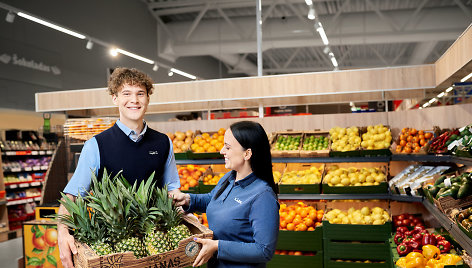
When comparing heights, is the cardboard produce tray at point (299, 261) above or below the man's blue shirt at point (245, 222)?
below

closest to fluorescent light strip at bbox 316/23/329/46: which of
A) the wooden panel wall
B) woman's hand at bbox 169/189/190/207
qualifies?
the wooden panel wall

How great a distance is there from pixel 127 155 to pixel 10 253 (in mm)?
6126

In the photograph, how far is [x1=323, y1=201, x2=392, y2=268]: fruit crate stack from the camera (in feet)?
14.7

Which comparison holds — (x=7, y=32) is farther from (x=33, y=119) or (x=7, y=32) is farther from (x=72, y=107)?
(x=72, y=107)

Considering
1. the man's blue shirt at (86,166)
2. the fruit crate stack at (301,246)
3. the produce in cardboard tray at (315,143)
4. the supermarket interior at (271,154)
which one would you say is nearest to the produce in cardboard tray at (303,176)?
the supermarket interior at (271,154)

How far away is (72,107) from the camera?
6.37 m

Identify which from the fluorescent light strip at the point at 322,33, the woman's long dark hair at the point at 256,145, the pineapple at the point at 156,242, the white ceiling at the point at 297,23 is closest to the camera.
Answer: the pineapple at the point at 156,242

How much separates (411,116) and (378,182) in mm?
1032

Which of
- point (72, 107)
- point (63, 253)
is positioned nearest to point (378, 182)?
point (63, 253)

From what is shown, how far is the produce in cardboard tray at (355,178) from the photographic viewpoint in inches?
193

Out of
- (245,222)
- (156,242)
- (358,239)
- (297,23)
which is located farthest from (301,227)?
(297,23)

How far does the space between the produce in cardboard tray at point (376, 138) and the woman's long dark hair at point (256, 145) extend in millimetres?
3122

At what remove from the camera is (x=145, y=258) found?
1.74 metres

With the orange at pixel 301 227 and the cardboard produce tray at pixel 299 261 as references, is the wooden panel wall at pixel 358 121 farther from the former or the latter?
the cardboard produce tray at pixel 299 261
